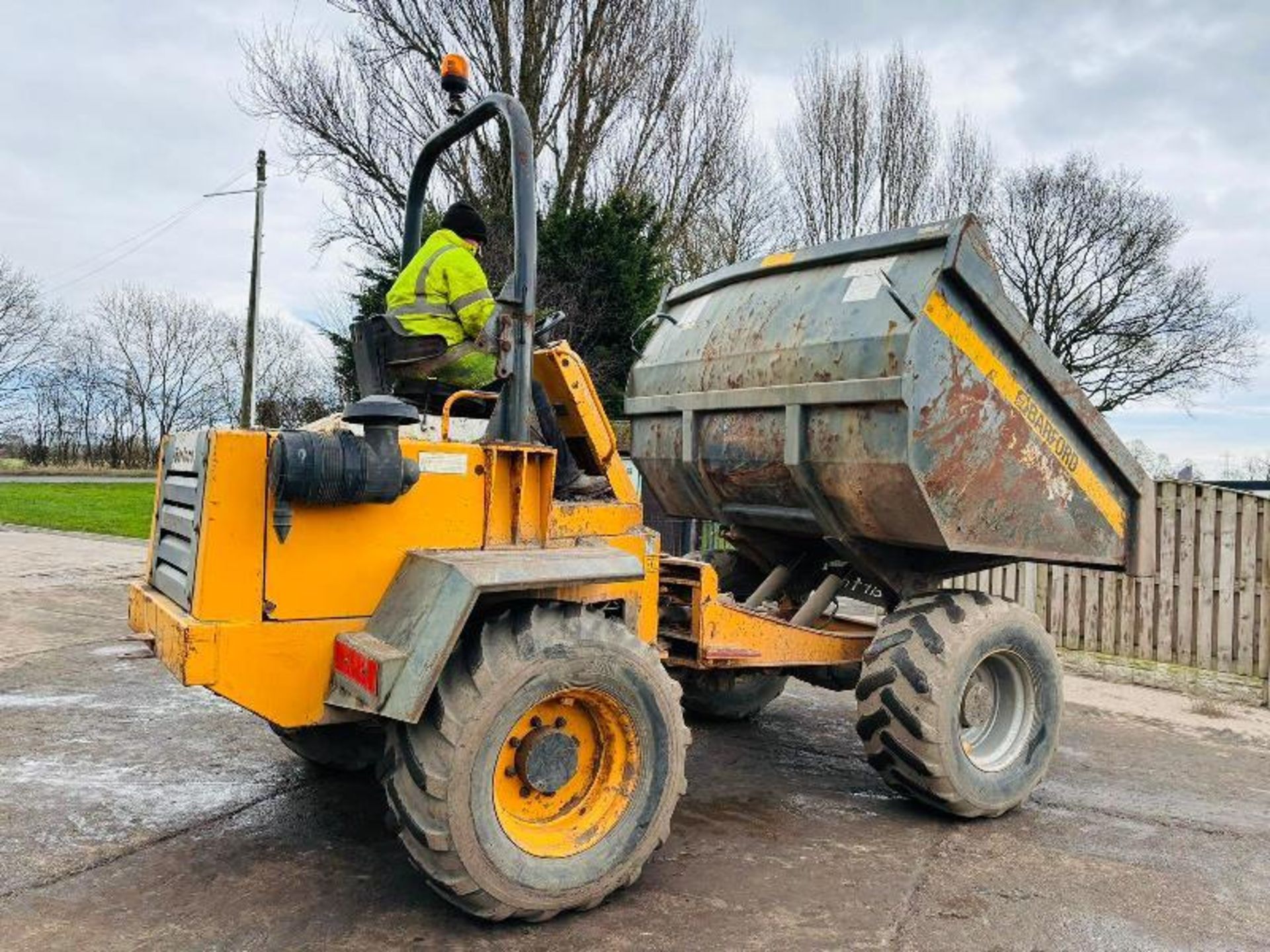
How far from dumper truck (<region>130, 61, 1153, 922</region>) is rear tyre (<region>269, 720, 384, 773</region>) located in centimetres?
2

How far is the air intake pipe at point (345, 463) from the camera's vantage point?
319 cm

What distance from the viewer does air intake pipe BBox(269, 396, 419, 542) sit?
3189 millimetres

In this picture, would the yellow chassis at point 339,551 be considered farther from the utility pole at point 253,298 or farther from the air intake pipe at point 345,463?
the utility pole at point 253,298

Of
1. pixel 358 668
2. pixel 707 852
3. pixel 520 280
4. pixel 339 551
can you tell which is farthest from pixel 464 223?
pixel 707 852

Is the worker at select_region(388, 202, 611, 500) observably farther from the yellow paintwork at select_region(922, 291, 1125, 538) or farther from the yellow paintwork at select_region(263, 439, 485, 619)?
the yellow paintwork at select_region(922, 291, 1125, 538)

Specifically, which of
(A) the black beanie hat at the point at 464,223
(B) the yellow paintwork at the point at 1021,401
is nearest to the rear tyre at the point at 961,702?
(B) the yellow paintwork at the point at 1021,401

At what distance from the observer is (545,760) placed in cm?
349

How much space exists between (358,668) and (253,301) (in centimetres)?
2057

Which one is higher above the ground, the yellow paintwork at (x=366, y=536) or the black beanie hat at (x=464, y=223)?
the black beanie hat at (x=464, y=223)

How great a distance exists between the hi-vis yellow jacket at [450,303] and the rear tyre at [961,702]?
2177 mm

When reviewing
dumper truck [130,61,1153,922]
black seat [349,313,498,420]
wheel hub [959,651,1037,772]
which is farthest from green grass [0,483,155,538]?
wheel hub [959,651,1037,772]

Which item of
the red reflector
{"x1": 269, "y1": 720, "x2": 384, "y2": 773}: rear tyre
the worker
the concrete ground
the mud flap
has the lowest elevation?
the concrete ground

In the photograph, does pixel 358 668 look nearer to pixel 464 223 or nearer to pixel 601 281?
pixel 464 223

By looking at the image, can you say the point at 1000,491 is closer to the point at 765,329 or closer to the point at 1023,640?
the point at 1023,640
